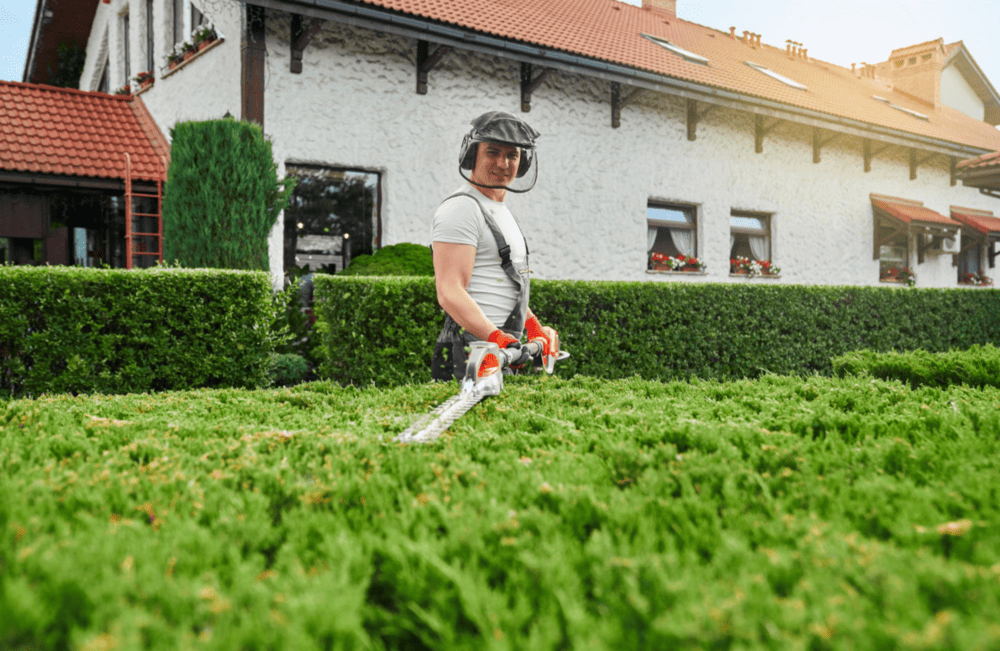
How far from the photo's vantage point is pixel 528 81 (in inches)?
424

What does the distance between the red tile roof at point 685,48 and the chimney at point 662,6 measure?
219 millimetres

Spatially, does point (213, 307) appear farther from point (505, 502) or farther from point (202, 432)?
point (505, 502)

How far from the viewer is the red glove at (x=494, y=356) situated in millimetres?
3129

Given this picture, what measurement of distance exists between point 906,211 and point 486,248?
15422 millimetres

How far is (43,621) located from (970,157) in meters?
20.8

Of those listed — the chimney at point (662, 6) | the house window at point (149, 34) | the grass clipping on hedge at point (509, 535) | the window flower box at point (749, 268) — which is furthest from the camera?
the chimney at point (662, 6)

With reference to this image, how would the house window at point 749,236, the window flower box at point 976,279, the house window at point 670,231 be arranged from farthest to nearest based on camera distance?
the window flower box at point 976,279 < the house window at point 749,236 < the house window at point 670,231

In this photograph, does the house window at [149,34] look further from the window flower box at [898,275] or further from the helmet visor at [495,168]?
the window flower box at [898,275]

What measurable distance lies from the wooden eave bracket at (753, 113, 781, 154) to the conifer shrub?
26.9ft

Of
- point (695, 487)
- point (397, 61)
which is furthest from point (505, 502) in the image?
point (397, 61)

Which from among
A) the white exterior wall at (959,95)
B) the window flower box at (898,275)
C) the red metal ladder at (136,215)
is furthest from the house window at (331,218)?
the white exterior wall at (959,95)

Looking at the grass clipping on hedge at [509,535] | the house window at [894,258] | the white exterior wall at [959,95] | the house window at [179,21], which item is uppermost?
the white exterior wall at [959,95]

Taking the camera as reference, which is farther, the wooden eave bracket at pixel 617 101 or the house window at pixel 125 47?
the house window at pixel 125 47

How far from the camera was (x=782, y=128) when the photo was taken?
554 inches
